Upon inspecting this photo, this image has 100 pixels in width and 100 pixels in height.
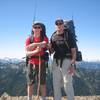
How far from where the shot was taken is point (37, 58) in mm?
9617

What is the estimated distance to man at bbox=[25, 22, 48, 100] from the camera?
953cm

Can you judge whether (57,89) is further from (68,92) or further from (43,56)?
(43,56)

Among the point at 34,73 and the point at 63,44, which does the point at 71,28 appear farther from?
the point at 34,73

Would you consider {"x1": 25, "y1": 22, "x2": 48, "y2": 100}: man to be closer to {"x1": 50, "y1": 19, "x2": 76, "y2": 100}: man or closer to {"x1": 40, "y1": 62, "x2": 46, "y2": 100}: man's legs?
{"x1": 40, "y1": 62, "x2": 46, "y2": 100}: man's legs

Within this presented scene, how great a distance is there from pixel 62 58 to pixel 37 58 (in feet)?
2.67

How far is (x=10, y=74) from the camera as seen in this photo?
16112cm

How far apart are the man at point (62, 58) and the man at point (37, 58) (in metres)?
0.38

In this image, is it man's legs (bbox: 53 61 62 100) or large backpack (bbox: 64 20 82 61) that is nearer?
Result: man's legs (bbox: 53 61 62 100)

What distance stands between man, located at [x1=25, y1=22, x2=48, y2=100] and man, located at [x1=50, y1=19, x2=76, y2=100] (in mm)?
379

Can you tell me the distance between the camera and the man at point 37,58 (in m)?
9.53

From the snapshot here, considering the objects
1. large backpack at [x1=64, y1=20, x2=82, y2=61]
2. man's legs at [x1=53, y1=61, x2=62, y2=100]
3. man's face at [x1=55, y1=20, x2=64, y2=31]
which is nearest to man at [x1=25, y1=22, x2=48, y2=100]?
man's legs at [x1=53, y1=61, x2=62, y2=100]

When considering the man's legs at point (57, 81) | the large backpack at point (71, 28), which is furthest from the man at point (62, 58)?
the large backpack at point (71, 28)

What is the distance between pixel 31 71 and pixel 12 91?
408ft

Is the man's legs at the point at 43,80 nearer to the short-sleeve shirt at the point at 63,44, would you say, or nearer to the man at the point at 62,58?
the man at the point at 62,58
